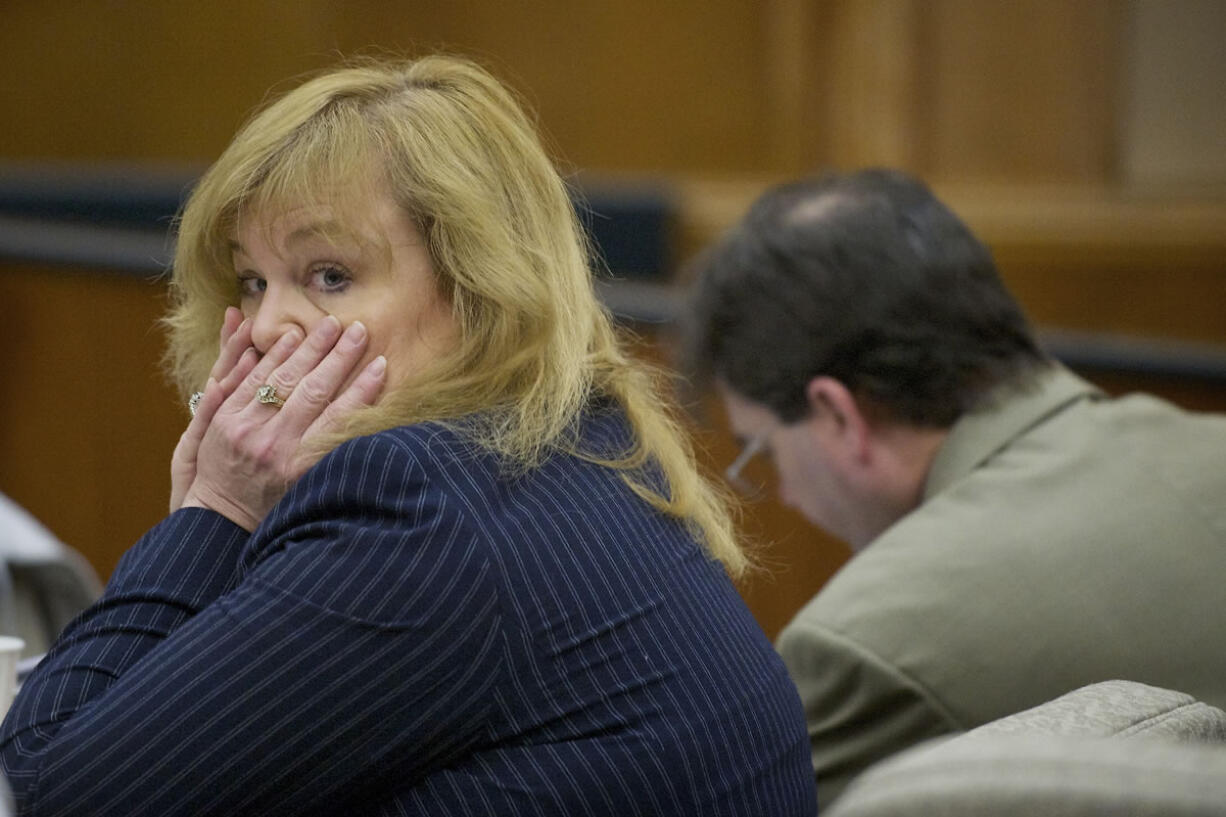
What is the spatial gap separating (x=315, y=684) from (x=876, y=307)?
1.27 metres

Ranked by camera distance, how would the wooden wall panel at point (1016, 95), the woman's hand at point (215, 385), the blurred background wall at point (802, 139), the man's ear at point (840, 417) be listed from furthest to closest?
the wooden wall panel at point (1016, 95)
the blurred background wall at point (802, 139)
the man's ear at point (840, 417)
the woman's hand at point (215, 385)

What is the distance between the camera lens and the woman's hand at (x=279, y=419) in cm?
138

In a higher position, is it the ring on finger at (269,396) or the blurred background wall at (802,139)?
the ring on finger at (269,396)

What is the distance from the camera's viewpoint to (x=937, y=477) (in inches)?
83.5

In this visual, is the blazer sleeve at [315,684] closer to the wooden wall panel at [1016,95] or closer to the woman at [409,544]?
the woman at [409,544]

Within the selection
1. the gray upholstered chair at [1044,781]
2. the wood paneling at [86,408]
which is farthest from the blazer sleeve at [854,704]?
the wood paneling at [86,408]

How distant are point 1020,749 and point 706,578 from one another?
73 centimetres

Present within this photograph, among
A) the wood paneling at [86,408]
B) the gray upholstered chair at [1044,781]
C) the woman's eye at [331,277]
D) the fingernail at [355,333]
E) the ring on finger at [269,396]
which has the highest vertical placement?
the gray upholstered chair at [1044,781]

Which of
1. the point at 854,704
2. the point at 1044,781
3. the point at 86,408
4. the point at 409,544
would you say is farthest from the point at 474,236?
the point at 86,408

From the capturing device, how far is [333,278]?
1442mm

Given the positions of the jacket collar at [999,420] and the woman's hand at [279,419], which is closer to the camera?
the woman's hand at [279,419]

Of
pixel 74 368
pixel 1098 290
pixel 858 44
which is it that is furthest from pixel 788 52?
pixel 74 368

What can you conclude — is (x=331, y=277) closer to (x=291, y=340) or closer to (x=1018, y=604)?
(x=291, y=340)

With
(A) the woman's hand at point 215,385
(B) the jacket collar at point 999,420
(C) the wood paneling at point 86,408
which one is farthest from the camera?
(C) the wood paneling at point 86,408
